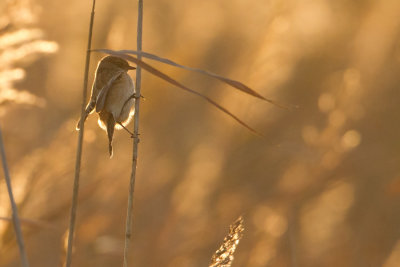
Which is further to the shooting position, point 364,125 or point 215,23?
point 215,23

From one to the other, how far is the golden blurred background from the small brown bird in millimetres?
156

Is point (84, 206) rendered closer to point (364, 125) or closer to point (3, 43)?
point (3, 43)

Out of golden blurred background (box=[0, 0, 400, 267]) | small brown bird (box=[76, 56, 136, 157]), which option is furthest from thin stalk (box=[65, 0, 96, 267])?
golden blurred background (box=[0, 0, 400, 267])

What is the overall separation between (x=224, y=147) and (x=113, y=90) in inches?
43.5

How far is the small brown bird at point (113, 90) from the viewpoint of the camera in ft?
5.73

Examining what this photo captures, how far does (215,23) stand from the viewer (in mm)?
3721

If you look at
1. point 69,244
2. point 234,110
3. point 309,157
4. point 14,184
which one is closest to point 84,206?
point 14,184

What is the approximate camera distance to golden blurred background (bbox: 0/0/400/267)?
2338 mm

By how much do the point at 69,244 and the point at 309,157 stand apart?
1267mm

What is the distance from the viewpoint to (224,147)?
2.84m

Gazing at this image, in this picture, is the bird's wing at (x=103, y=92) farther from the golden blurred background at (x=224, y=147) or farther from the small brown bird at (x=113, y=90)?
the golden blurred background at (x=224, y=147)

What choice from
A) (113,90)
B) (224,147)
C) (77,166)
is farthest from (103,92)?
(224,147)

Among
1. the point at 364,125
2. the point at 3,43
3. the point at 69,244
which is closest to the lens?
the point at 69,244

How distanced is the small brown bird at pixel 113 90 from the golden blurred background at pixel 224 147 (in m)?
0.16
